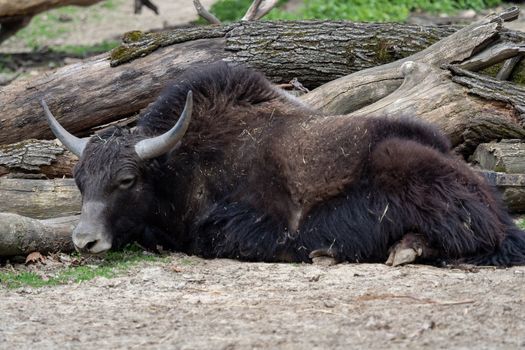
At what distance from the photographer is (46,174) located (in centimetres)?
881

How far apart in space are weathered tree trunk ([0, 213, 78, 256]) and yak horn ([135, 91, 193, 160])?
2.93 ft

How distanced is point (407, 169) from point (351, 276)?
3.53 feet

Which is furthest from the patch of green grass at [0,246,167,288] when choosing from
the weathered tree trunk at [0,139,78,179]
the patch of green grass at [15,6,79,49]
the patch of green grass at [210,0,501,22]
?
the patch of green grass at [15,6,79,49]

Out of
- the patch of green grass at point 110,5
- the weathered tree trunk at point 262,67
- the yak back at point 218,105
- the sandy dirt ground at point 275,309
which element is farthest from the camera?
the patch of green grass at point 110,5

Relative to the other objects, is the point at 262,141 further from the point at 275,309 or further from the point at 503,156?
the point at 503,156

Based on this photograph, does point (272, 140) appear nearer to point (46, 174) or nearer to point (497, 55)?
point (46, 174)

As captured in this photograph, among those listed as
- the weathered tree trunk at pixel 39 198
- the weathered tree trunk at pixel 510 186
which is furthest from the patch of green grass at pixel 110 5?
the weathered tree trunk at pixel 510 186

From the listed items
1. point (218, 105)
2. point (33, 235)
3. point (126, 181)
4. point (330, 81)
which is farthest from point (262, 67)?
point (33, 235)

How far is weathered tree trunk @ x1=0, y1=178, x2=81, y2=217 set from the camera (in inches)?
321

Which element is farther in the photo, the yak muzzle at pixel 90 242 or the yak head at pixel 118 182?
the yak head at pixel 118 182

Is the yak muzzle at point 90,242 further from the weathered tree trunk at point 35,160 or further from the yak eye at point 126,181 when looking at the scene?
the weathered tree trunk at point 35,160

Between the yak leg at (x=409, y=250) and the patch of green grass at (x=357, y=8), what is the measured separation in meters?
9.04

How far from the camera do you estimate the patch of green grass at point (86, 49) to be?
1609cm

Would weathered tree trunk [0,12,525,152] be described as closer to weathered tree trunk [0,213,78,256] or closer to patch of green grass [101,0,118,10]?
weathered tree trunk [0,213,78,256]
